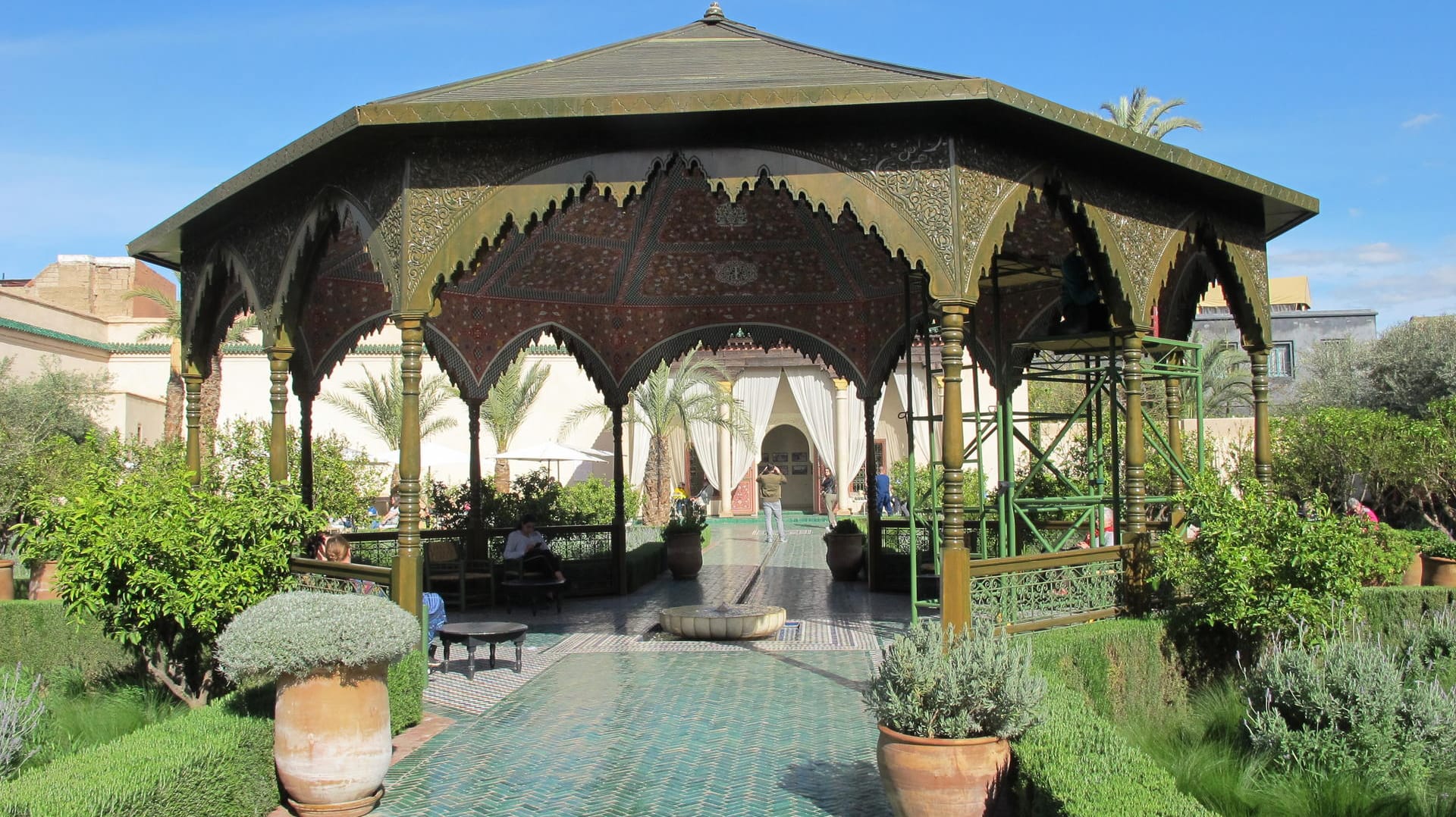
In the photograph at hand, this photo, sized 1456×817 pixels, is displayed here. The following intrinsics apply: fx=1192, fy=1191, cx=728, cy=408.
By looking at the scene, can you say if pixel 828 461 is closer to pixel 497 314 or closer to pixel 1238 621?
pixel 497 314

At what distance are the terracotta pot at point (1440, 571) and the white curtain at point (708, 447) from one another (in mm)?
23557

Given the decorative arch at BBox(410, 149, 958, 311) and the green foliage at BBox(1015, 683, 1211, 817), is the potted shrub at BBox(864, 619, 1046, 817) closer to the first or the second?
the green foliage at BBox(1015, 683, 1211, 817)

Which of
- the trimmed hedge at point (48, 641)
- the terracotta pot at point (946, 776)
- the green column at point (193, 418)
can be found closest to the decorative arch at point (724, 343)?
the green column at point (193, 418)

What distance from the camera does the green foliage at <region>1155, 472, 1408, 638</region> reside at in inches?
304

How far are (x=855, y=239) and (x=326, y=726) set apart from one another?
949cm

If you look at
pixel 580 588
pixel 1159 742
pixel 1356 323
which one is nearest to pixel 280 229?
pixel 580 588

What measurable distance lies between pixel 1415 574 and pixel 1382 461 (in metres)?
5.67

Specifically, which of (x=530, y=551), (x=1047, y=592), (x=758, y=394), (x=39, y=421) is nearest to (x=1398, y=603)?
(x=1047, y=592)

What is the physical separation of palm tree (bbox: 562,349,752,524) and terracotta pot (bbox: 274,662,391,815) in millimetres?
22671

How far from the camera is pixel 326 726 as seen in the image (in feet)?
19.1

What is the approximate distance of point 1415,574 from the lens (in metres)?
12.3

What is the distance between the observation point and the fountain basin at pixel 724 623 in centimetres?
1038

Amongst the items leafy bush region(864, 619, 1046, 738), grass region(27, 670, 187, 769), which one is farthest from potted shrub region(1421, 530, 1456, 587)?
grass region(27, 670, 187, 769)

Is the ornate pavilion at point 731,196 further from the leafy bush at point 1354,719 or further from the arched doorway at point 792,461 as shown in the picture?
the arched doorway at point 792,461
